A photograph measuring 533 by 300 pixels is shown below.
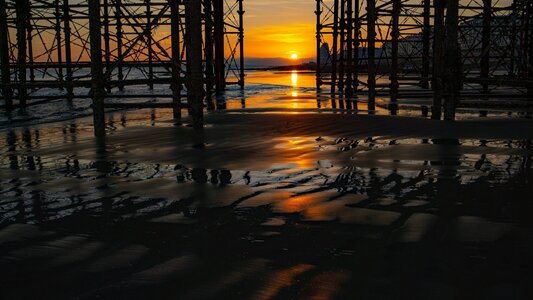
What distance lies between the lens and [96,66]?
8.45 meters

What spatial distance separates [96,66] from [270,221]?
611 cm

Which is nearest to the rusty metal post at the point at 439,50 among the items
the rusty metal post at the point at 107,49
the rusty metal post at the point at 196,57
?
the rusty metal post at the point at 196,57

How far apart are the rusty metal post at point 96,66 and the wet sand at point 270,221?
1393mm

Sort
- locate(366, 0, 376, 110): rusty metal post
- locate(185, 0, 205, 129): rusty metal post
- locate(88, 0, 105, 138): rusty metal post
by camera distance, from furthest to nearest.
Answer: locate(366, 0, 376, 110): rusty metal post, locate(185, 0, 205, 129): rusty metal post, locate(88, 0, 105, 138): rusty metal post

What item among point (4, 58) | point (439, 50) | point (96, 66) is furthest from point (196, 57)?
point (4, 58)

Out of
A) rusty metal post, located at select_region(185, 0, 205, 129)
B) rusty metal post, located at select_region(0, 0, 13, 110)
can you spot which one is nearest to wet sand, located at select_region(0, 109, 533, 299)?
rusty metal post, located at select_region(185, 0, 205, 129)

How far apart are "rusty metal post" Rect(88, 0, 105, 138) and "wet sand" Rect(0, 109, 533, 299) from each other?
1393 millimetres

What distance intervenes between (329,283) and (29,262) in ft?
5.94

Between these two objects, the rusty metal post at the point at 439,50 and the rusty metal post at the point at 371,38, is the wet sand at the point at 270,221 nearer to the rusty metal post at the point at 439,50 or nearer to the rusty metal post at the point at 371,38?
the rusty metal post at the point at 439,50

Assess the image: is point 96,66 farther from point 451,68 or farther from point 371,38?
point 371,38

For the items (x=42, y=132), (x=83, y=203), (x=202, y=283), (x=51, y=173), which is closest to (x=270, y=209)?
(x=202, y=283)

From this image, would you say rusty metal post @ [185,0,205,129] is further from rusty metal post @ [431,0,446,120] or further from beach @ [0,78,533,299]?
rusty metal post @ [431,0,446,120]

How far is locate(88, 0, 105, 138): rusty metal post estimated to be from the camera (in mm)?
8312

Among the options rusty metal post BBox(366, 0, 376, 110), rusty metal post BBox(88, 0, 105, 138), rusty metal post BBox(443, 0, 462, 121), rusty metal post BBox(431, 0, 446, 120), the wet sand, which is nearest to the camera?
the wet sand
